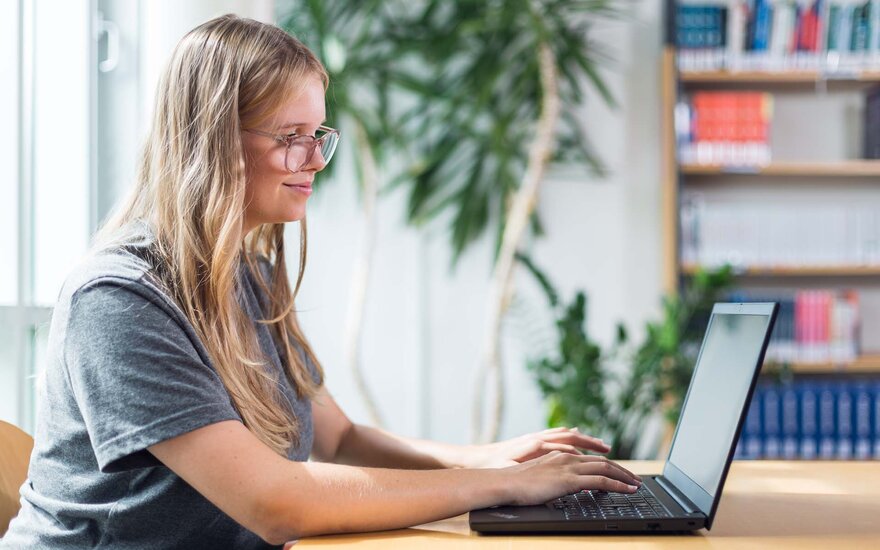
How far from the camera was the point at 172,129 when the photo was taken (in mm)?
1154

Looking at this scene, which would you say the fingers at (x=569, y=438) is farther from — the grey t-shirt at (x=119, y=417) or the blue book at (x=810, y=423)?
the blue book at (x=810, y=423)

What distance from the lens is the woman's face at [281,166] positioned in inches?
47.0

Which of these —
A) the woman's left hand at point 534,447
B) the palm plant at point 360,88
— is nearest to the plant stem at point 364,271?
the palm plant at point 360,88

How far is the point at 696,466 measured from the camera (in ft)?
3.61

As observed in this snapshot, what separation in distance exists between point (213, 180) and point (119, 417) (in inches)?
12.6

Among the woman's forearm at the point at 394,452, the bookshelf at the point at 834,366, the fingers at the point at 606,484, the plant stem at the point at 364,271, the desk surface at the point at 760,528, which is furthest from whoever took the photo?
the plant stem at the point at 364,271

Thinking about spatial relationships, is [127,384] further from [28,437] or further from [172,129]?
[28,437]

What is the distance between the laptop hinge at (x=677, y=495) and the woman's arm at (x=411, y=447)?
0.09 metres

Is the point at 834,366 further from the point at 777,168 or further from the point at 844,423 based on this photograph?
the point at 777,168

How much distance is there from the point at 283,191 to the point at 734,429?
2.13 feet

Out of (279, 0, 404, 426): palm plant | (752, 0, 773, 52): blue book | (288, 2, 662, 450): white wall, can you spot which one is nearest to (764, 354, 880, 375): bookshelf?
(288, 2, 662, 450): white wall

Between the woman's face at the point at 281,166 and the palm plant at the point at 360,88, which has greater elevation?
the palm plant at the point at 360,88

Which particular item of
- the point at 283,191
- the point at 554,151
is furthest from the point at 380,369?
the point at 283,191

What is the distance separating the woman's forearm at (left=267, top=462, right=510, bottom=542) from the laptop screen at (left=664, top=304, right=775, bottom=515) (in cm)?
24
